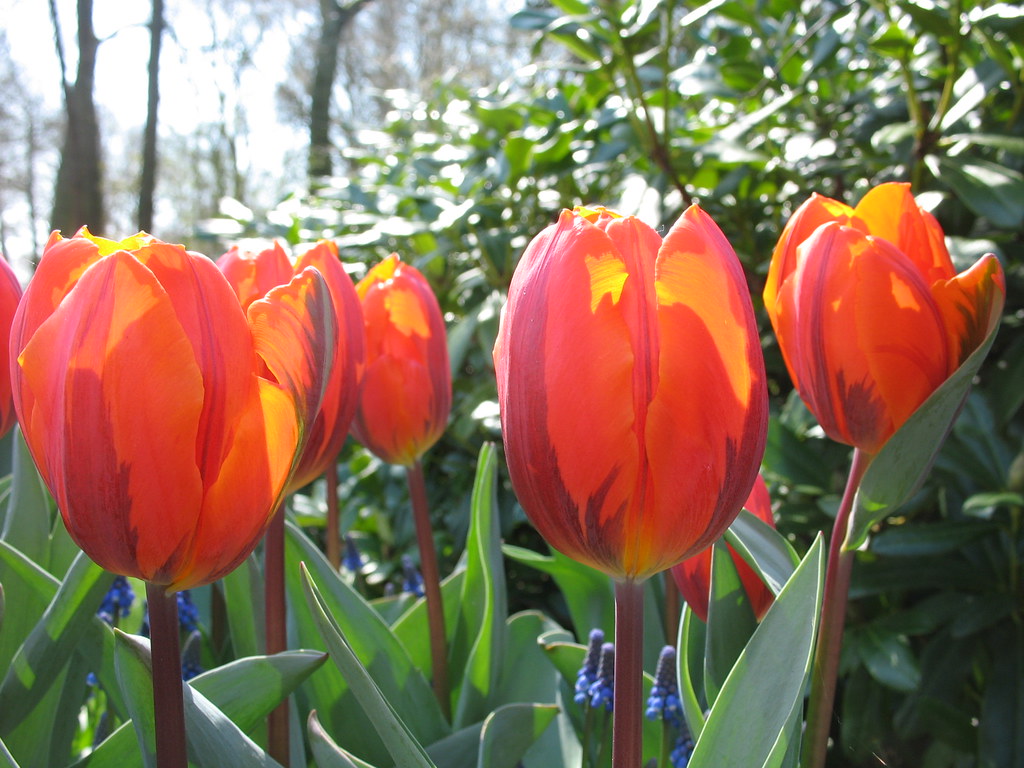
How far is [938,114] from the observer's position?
1396 mm

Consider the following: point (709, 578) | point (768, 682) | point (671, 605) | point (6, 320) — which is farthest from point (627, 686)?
point (6, 320)

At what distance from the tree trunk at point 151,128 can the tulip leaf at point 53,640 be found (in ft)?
27.3

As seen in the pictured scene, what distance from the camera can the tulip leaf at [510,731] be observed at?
2.24 ft

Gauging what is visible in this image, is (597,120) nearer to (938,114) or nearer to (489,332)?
(489,332)

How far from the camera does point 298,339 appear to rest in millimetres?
485

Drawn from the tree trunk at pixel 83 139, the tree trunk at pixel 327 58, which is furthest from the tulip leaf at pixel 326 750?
the tree trunk at pixel 327 58

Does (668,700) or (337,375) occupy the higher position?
(337,375)

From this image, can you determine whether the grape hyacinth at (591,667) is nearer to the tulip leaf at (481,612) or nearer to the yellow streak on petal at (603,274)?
the tulip leaf at (481,612)

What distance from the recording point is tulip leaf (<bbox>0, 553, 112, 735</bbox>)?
66 cm

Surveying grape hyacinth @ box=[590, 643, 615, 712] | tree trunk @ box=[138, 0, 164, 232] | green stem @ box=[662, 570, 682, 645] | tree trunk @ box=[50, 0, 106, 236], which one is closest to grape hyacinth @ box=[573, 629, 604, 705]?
Answer: grape hyacinth @ box=[590, 643, 615, 712]

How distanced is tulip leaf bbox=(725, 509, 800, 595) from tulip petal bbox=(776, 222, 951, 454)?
0.09 metres

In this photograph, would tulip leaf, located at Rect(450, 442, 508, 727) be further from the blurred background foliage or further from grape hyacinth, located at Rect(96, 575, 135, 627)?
the blurred background foliage

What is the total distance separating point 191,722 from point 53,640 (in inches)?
7.5

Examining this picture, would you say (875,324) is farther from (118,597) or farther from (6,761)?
(118,597)
